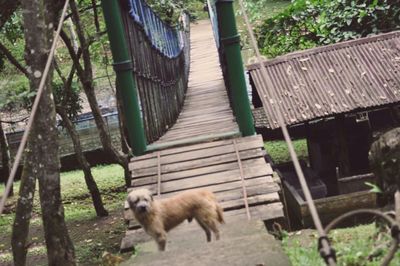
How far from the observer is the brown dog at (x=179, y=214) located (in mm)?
2650

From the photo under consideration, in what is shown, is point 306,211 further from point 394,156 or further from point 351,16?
point 351,16

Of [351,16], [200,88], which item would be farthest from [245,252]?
[200,88]

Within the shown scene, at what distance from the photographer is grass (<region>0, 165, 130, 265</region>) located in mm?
6852

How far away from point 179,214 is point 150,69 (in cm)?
299

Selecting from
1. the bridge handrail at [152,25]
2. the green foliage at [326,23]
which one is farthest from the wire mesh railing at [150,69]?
the green foliage at [326,23]

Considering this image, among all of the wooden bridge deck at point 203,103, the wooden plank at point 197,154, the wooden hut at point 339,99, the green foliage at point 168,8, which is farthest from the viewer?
the green foliage at point 168,8

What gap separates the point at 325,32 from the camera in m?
9.59

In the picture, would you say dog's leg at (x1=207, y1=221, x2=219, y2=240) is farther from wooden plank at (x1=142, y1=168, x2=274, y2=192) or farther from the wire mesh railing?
the wire mesh railing

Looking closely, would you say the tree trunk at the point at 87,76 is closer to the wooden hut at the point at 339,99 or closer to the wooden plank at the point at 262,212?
the wooden hut at the point at 339,99

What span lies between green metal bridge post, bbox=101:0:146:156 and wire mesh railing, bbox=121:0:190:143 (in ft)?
1.08

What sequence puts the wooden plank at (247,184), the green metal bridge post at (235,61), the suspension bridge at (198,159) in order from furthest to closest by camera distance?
the green metal bridge post at (235,61), the wooden plank at (247,184), the suspension bridge at (198,159)

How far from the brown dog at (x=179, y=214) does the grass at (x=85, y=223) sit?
11.4 feet

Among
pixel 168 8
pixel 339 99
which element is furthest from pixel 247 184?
pixel 168 8

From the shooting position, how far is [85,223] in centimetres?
829
